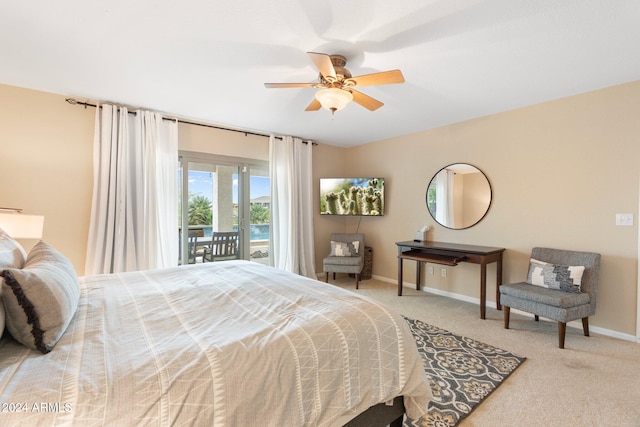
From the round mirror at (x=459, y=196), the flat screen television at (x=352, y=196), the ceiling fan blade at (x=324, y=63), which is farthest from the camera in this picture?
the flat screen television at (x=352, y=196)

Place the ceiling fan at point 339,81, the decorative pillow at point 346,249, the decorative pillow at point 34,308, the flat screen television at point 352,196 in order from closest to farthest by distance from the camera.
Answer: the decorative pillow at point 34,308
the ceiling fan at point 339,81
the decorative pillow at point 346,249
the flat screen television at point 352,196

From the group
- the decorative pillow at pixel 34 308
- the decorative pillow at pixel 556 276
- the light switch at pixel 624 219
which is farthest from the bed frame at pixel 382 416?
the light switch at pixel 624 219

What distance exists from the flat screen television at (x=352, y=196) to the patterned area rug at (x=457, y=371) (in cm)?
238

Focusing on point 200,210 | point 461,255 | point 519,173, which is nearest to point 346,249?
point 461,255

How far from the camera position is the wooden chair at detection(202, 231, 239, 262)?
4.27m

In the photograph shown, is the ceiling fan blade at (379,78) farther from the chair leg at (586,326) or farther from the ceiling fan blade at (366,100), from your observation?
the chair leg at (586,326)

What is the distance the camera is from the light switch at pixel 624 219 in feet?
9.16

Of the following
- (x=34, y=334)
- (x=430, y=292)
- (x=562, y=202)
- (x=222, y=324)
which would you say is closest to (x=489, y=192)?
(x=562, y=202)

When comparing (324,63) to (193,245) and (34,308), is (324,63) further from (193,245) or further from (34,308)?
(193,245)

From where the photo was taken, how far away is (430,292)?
4.36 metres

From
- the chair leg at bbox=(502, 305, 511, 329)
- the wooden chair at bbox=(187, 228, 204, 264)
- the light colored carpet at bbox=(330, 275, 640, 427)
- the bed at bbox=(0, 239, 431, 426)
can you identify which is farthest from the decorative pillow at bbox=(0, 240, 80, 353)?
the chair leg at bbox=(502, 305, 511, 329)

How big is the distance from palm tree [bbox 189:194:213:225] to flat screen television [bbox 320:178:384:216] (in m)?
1.90

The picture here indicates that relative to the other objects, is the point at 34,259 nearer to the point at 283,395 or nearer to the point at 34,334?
the point at 34,334

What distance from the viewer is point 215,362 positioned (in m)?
1.04
